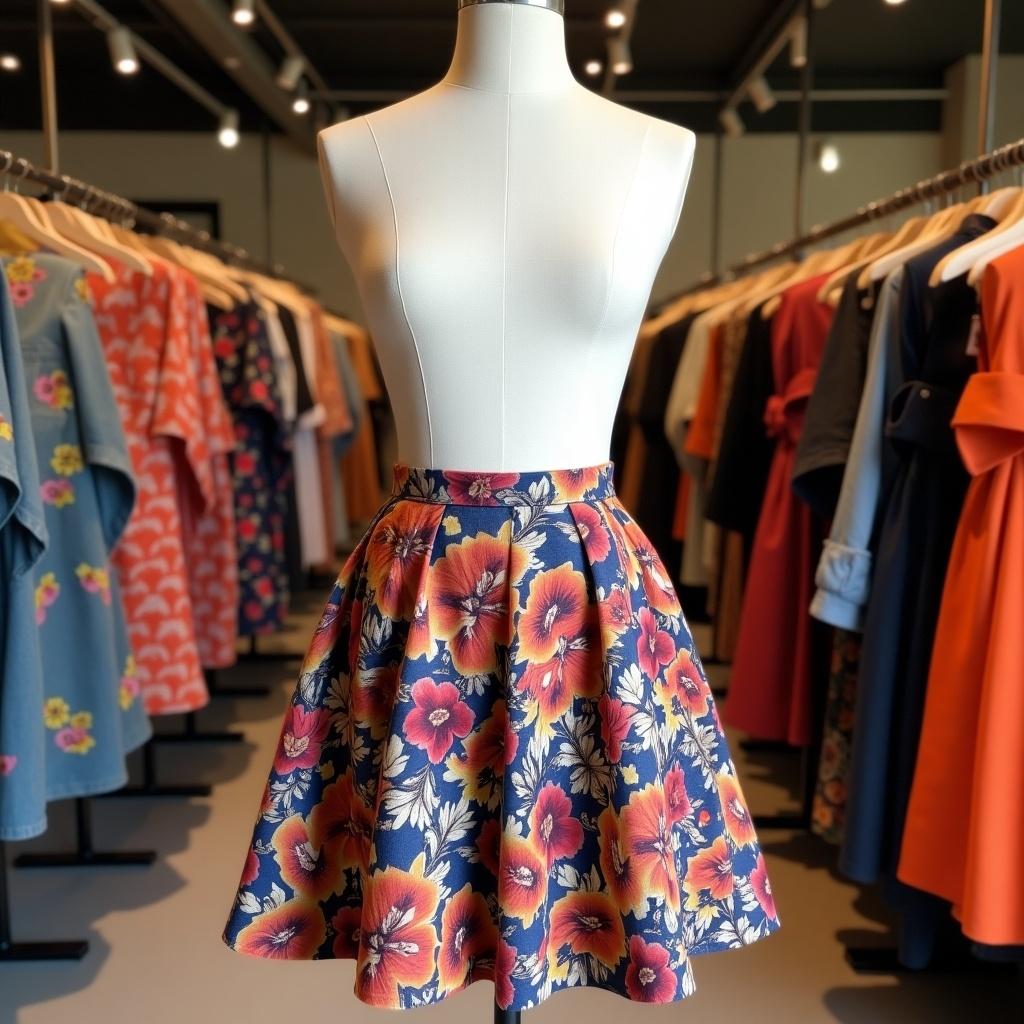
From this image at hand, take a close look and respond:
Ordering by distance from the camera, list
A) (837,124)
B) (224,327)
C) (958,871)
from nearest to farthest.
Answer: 1. (958,871)
2. (224,327)
3. (837,124)

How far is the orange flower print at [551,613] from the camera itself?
1.00m

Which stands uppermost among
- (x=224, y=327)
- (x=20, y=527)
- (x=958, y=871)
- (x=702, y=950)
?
(x=224, y=327)

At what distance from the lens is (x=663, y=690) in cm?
108

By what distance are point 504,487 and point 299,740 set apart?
33 cm

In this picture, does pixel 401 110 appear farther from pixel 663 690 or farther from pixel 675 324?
pixel 675 324

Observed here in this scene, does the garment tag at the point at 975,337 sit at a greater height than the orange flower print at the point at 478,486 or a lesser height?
greater

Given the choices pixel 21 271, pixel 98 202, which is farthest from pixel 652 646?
pixel 98 202

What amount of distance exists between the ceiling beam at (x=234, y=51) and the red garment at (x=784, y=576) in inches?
116

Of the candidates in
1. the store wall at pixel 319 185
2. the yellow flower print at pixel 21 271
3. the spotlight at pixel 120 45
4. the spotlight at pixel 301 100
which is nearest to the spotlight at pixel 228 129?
the spotlight at pixel 301 100

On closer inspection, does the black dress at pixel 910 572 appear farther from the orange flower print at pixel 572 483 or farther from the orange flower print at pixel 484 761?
the orange flower print at pixel 484 761

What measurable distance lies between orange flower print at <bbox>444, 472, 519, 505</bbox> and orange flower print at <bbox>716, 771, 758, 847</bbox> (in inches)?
15.1

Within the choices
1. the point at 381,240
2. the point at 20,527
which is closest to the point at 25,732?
the point at 20,527

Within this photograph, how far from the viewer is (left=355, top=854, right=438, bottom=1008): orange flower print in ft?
3.18

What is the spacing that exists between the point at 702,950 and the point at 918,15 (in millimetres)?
5361
